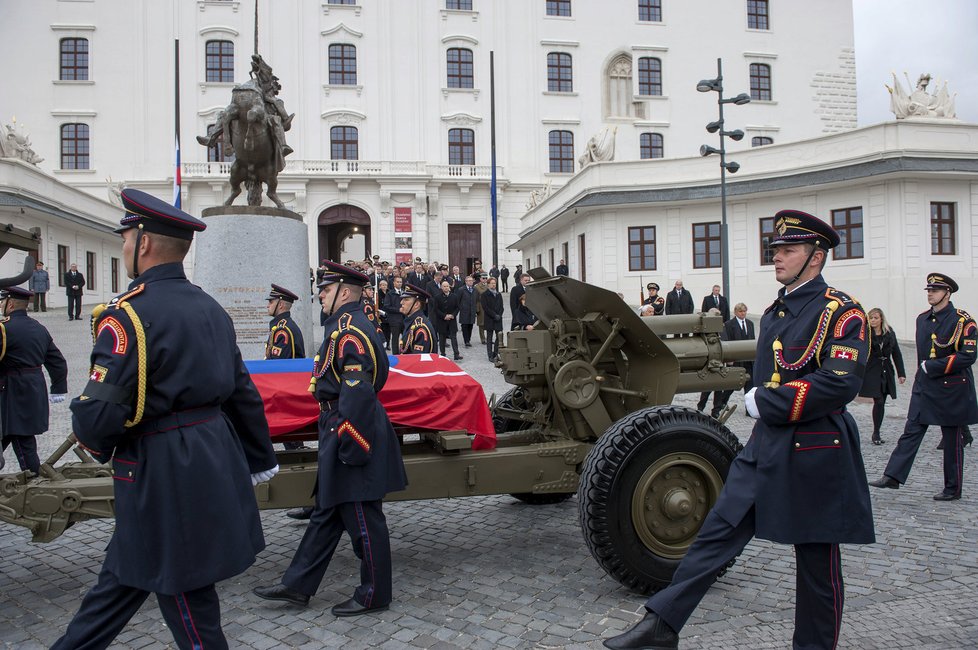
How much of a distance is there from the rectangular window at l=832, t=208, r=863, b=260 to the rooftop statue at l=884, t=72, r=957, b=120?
323cm

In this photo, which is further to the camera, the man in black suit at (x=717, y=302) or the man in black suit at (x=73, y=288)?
the man in black suit at (x=73, y=288)

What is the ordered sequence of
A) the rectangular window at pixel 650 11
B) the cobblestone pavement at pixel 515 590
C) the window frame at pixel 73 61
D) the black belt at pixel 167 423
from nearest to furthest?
the black belt at pixel 167 423, the cobblestone pavement at pixel 515 590, the window frame at pixel 73 61, the rectangular window at pixel 650 11

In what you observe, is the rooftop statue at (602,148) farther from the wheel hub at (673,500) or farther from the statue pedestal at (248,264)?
the wheel hub at (673,500)

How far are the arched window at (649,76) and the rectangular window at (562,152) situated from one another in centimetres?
502

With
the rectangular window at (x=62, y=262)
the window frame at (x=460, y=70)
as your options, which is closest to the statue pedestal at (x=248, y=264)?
the rectangular window at (x=62, y=262)

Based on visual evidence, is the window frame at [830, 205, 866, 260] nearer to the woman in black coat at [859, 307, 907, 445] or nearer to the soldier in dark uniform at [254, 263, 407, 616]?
the woman in black coat at [859, 307, 907, 445]

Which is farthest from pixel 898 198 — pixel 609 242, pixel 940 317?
pixel 940 317

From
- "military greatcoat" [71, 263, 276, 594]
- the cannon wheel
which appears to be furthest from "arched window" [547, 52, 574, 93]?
"military greatcoat" [71, 263, 276, 594]

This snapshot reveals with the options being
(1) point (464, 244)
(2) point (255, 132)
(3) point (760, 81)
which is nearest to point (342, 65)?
(1) point (464, 244)

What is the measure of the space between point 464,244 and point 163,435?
40344 millimetres

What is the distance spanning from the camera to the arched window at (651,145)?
44094 millimetres

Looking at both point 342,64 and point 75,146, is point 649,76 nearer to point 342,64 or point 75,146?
point 342,64

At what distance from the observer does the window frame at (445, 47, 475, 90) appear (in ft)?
141

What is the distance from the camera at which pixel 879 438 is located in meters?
9.49
